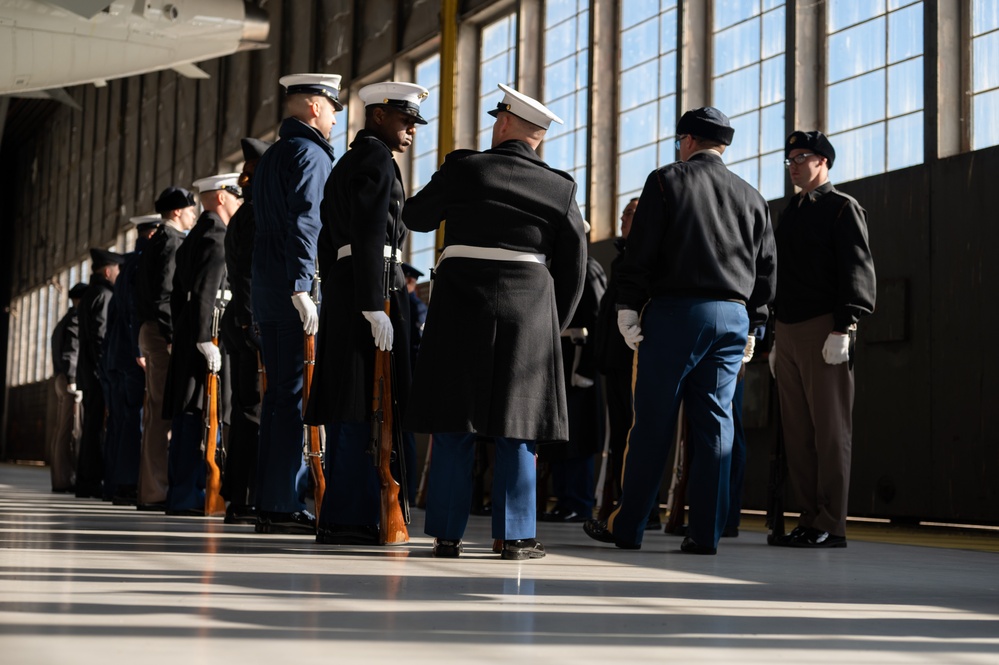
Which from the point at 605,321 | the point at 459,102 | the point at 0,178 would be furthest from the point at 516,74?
the point at 0,178

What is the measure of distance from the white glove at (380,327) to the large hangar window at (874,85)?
4.81 metres

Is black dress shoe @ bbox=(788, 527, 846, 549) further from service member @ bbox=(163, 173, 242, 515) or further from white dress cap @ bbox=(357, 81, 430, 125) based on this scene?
service member @ bbox=(163, 173, 242, 515)

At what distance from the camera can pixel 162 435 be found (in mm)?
8008

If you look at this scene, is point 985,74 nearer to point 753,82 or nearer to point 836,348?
point 753,82

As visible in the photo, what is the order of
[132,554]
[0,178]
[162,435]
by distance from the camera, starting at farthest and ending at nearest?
[0,178]
[162,435]
[132,554]

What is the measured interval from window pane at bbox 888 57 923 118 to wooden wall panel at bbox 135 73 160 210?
57.3 feet

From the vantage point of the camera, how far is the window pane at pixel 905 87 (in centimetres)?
859

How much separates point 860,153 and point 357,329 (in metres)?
5.18

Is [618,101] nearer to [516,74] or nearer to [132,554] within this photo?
[516,74]

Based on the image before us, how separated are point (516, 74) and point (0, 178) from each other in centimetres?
2980

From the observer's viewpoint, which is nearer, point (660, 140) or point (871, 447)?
point (871, 447)

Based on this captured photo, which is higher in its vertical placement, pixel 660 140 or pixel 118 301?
pixel 660 140

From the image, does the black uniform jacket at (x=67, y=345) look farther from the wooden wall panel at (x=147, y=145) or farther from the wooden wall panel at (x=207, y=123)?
the wooden wall panel at (x=147, y=145)

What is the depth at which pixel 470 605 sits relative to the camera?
311 centimetres
